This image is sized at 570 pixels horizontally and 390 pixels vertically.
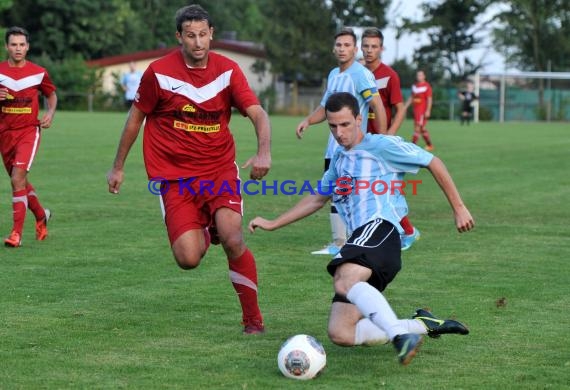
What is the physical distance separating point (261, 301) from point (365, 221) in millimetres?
1839

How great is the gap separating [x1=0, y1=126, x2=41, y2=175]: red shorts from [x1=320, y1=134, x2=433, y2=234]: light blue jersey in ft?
17.3

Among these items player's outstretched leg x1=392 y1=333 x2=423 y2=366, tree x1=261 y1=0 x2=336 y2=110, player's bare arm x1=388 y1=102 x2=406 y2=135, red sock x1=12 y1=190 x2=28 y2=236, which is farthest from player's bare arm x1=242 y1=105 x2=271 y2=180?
tree x1=261 y1=0 x2=336 y2=110

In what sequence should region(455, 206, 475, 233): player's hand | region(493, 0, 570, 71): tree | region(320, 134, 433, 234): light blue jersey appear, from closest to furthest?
region(455, 206, 475, 233): player's hand
region(320, 134, 433, 234): light blue jersey
region(493, 0, 570, 71): tree

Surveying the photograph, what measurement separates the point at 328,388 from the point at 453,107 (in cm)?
5126

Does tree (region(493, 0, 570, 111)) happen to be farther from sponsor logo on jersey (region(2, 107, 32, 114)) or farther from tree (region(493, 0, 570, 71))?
sponsor logo on jersey (region(2, 107, 32, 114))

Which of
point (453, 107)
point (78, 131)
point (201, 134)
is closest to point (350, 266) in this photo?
point (201, 134)

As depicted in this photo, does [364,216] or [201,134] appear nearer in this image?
[364,216]

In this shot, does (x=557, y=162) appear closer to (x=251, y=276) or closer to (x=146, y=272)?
(x=146, y=272)

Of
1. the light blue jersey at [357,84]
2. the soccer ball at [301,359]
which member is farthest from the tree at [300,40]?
the soccer ball at [301,359]

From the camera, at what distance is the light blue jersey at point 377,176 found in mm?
5992

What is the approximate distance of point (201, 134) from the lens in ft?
22.0

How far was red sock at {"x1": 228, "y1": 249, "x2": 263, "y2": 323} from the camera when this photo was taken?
654 cm

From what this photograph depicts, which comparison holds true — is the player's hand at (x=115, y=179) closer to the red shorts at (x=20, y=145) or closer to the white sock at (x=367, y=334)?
the white sock at (x=367, y=334)

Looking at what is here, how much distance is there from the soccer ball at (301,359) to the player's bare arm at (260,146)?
1.20 meters
